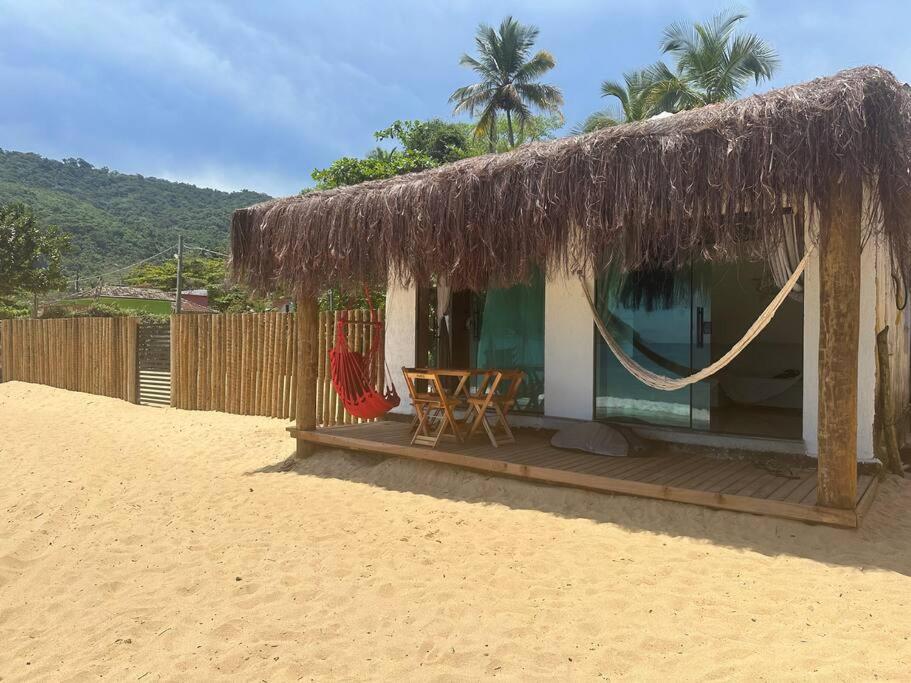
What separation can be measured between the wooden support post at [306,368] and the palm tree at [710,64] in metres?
18.6

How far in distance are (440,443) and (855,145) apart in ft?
12.1

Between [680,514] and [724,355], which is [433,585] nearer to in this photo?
[680,514]

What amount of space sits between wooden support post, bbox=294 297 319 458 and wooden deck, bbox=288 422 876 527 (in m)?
0.27

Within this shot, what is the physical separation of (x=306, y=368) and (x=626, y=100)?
69.6ft

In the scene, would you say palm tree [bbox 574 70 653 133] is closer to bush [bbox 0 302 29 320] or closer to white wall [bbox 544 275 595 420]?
white wall [bbox 544 275 595 420]

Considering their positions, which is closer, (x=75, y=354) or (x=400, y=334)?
(x=400, y=334)

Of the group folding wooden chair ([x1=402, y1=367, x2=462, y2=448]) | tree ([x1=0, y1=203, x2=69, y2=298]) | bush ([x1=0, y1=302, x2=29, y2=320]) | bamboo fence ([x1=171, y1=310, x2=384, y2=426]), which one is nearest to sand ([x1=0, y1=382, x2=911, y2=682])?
folding wooden chair ([x1=402, y1=367, x2=462, y2=448])

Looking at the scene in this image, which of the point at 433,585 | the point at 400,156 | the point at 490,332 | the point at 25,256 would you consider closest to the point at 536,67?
the point at 400,156

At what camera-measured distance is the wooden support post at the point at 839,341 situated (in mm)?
3254

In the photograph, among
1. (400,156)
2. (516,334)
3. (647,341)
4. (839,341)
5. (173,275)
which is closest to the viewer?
(839,341)

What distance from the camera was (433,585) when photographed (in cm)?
299

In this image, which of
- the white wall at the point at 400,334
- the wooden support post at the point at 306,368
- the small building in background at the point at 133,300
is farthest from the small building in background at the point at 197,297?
the wooden support post at the point at 306,368

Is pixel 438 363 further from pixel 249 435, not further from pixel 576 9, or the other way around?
pixel 576 9

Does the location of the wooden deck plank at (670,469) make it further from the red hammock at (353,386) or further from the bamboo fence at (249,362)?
the bamboo fence at (249,362)
